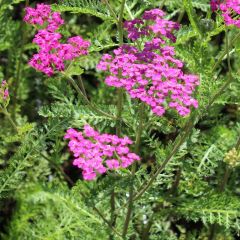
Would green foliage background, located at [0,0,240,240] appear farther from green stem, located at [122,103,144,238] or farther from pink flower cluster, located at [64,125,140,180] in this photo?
pink flower cluster, located at [64,125,140,180]

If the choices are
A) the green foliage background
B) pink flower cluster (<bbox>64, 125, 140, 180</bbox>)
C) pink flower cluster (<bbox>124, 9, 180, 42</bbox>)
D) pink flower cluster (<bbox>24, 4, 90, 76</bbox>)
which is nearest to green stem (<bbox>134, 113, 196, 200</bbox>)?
the green foliage background

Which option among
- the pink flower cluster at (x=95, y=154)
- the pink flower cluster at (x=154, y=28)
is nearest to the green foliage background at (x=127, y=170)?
the pink flower cluster at (x=154, y=28)

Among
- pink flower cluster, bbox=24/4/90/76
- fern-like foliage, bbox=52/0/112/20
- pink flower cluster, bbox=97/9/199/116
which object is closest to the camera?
pink flower cluster, bbox=97/9/199/116

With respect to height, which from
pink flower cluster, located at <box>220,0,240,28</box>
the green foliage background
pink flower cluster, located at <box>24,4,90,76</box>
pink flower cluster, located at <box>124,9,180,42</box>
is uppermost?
pink flower cluster, located at <box>220,0,240,28</box>

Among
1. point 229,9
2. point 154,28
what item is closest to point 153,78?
point 154,28

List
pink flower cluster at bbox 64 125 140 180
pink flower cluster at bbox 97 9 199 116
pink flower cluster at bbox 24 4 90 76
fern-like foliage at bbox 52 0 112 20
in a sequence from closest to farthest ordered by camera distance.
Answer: pink flower cluster at bbox 64 125 140 180 → pink flower cluster at bbox 97 9 199 116 → pink flower cluster at bbox 24 4 90 76 → fern-like foliage at bbox 52 0 112 20

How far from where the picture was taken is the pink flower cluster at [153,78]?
2.06 m

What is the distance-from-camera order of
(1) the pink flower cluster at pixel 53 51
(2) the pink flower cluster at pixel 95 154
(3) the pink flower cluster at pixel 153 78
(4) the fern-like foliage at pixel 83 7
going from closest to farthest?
(2) the pink flower cluster at pixel 95 154
(3) the pink flower cluster at pixel 153 78
(1) the pink flower cluster at pixel 53 51
(4) the fern-like foliage at pixel 83 7

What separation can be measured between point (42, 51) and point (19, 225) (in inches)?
55.4

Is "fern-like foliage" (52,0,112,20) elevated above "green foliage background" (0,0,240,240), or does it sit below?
above

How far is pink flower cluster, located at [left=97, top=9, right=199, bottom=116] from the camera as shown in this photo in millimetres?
2062

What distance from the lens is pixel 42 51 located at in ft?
7.25

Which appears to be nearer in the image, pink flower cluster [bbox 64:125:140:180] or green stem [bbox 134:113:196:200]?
pink flower cluster [bbox 64:125:140:180]

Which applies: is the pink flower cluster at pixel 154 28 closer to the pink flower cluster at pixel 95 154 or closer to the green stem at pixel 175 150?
the green stem at pixel 175 150
